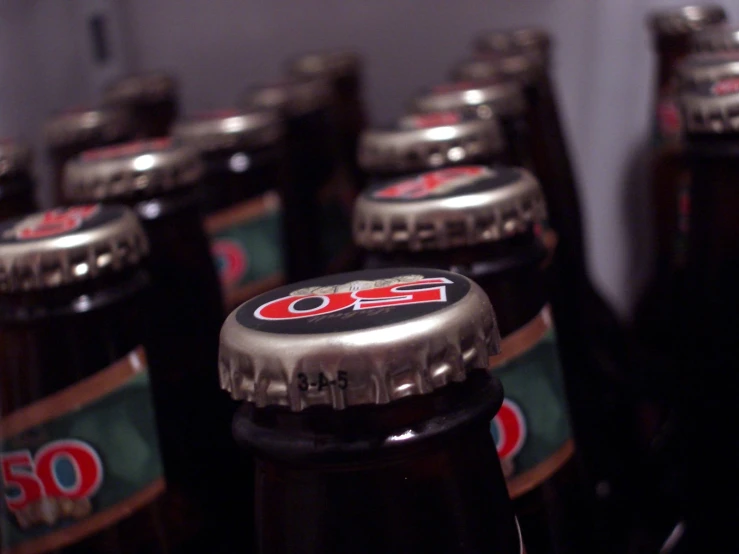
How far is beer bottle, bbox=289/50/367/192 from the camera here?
3.99 ft

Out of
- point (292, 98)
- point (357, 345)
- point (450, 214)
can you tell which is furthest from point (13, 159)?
point (357, 345)

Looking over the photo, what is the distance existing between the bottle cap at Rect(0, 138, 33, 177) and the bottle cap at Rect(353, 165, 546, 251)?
0.49 m

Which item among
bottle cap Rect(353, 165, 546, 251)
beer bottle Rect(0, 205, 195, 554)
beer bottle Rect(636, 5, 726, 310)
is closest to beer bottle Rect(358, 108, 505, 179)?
bottle cap Rect(353, 165, 546, 251)

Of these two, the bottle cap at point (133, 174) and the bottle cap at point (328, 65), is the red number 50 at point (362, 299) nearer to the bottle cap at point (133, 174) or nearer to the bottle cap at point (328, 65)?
the bottle cap at point (133, 174)

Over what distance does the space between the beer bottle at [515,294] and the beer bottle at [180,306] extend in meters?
0.19

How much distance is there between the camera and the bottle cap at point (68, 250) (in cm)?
55

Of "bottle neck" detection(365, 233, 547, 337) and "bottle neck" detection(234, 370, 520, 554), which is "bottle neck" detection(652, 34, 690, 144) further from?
"bottle neck" detection(234, 370, 520, 554)

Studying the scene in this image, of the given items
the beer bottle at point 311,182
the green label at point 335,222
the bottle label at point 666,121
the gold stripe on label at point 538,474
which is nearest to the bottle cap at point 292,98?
the beer bottle at point 311,182

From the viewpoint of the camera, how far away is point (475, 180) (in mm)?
588

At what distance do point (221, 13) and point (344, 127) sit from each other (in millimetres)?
270

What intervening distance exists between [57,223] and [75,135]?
44 centimetres

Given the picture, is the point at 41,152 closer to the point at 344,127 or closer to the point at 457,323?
the point at 344,127

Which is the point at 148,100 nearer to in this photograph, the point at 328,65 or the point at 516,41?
the point at 328,65

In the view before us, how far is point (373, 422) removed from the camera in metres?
0.36
